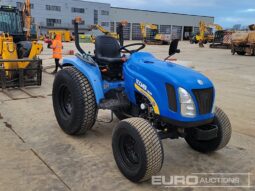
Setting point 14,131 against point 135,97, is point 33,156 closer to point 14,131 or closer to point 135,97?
point 14,131

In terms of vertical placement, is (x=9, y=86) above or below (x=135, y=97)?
below

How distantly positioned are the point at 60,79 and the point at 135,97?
140 centimetres

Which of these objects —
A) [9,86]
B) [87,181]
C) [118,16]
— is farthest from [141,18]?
[87,181]

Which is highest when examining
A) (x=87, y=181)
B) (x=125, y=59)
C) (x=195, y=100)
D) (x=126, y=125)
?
(x=125, y=59)

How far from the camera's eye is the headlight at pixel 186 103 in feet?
11.2

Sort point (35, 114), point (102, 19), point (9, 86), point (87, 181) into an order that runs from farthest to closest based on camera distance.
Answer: point (102, 19), point (9, 86), point (35, 114), point (87, 181)

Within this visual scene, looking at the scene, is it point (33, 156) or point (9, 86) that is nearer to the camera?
point (33, 156)

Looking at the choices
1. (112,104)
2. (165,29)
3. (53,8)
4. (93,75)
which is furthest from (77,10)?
(112,104)

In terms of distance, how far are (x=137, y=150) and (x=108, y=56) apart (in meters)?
1.78

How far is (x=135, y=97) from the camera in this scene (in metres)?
4.09

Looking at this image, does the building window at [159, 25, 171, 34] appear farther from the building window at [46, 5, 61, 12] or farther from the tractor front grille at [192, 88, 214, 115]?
the tractor front grille at [192, 88, 214, 115]

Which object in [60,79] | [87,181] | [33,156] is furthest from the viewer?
[60,79]

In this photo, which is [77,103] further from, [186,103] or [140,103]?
[186,103]

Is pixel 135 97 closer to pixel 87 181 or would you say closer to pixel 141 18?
pixel 87 181
